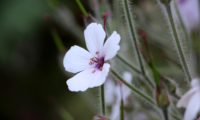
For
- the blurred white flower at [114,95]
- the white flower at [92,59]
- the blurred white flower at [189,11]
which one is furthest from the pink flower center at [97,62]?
the blurred white flower at [189,11]

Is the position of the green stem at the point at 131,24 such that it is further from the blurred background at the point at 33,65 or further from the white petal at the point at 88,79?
the blurred background at the point at 33,65

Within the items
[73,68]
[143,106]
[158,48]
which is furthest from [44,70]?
[73,68]

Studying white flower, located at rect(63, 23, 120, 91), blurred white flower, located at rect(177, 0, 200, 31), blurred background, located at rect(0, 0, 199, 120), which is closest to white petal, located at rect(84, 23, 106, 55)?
white flower, located at rect(63, 23, 120, 91)

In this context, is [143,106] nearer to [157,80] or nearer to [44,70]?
[157,80]

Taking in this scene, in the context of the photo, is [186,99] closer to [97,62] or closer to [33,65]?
[97,62]

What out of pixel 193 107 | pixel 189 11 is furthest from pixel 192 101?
pixel 189 11

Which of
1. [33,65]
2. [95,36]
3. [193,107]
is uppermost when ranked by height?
[33,65]

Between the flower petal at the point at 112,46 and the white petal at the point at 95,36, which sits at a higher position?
the white petal at the point at 95,36
